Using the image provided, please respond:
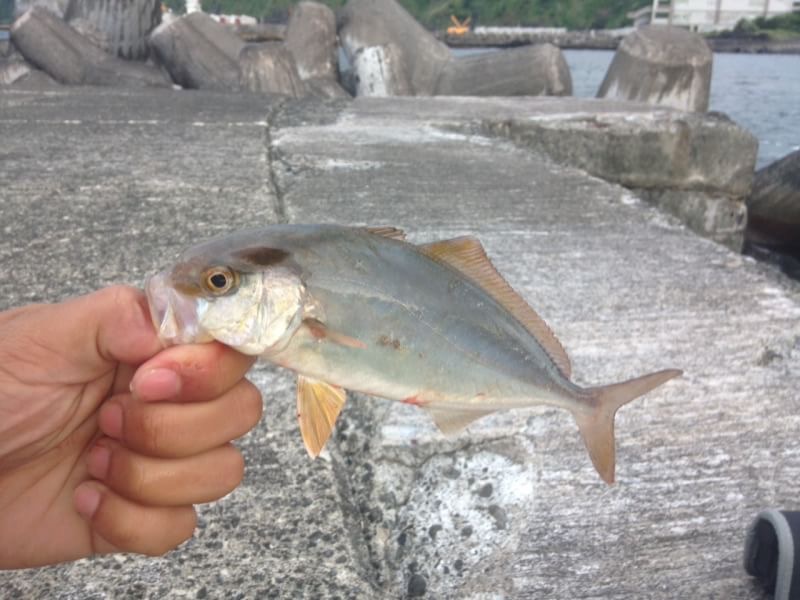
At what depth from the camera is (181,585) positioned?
150 centimetres

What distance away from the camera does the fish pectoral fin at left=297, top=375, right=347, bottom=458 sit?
3.82ft

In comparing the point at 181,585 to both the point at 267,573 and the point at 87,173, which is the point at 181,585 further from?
the point at 87,173

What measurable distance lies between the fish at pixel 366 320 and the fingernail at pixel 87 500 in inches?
15.7

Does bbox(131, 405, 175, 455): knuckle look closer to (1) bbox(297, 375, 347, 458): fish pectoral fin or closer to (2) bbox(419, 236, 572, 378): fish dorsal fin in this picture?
(1) bbox(297, 375, 347, 458): fish pectoral fin

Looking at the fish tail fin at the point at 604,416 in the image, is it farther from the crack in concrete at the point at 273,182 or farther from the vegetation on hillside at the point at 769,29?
the vegetation on hillside at the point at 769,29

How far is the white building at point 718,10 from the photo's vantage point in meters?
72.8

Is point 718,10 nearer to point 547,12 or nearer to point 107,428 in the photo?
point 547,12

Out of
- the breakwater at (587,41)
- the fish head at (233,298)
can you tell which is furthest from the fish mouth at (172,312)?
the breakwater at (587,41)

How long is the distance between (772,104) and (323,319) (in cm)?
2477

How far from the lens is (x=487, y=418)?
2.09 meters

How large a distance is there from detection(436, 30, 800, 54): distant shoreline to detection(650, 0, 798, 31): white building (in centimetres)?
474

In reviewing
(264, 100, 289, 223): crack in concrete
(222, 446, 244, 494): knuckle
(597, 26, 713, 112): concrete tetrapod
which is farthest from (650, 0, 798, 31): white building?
(222, 446, 244, 494): knuckle

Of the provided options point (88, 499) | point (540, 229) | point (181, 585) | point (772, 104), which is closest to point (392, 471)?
point (181, 585)

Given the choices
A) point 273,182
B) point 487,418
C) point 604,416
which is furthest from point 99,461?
point 273,182
